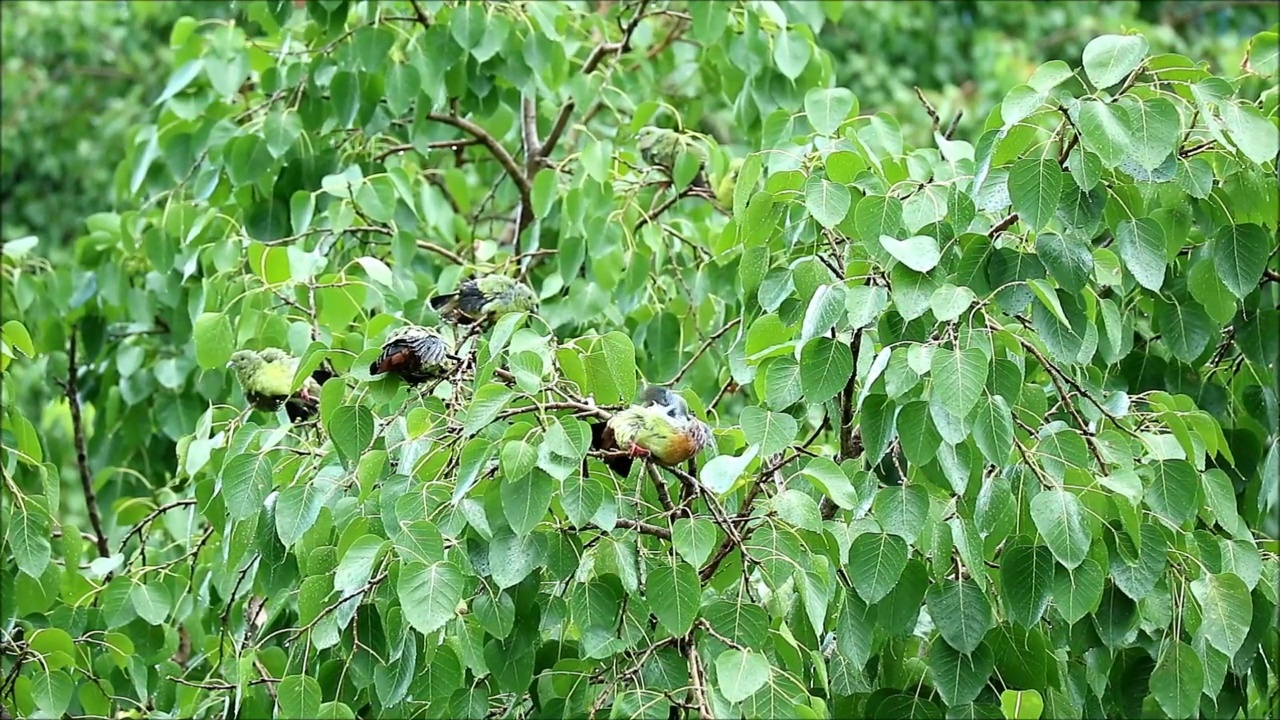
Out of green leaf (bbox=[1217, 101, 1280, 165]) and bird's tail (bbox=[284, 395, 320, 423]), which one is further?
bird's tail (bbox=[284, 395, 320, 423])

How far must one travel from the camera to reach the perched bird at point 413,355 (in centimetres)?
137

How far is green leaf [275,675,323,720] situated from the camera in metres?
1.34

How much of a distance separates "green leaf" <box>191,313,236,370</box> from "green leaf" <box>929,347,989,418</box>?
809 millimetres

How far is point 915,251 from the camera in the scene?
131cm

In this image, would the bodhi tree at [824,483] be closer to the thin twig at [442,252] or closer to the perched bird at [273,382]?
the perched bird at [273,382]

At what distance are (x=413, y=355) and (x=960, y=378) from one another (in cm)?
47

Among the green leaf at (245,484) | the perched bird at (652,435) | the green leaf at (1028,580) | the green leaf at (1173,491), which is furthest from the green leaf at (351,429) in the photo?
the green leaf at (1173,491)

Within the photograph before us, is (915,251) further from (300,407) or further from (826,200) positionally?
(300,407)

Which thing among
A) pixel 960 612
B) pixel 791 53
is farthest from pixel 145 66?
pixel 960 612

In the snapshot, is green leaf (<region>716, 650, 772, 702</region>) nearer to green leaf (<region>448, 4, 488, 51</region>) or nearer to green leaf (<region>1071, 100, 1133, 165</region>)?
green leaf (<region>1071, 100, 1133, 165</region>)

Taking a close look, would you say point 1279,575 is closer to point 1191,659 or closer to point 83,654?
point 1191,659

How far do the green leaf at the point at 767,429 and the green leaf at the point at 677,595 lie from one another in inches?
5.0

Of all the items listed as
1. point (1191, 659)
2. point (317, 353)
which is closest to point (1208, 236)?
point (1191, 659)

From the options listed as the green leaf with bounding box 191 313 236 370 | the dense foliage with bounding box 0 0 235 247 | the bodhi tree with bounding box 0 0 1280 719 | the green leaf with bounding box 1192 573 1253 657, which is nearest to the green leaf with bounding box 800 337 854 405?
the bodhi tree with bounding box 0 0 1280 719
